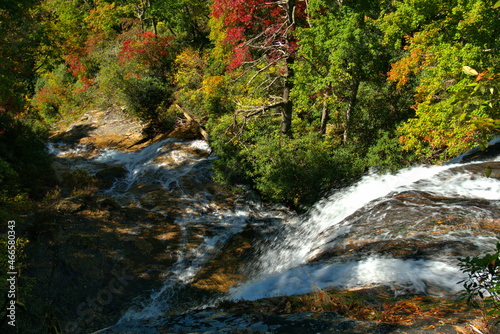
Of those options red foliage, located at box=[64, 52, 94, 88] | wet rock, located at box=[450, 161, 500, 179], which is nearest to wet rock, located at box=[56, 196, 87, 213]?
wet rock, located at box=[450, 161, 500, 179]

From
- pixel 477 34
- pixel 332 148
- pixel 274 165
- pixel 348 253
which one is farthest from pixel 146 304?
pixel 477 34

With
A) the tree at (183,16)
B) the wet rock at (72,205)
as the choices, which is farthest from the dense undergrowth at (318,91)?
the tree at (183,16)

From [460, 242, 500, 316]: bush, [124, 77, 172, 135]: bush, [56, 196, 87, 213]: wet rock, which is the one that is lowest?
[56, 196, 87, 213]: wet rock

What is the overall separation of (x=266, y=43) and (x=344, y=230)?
7.02 m

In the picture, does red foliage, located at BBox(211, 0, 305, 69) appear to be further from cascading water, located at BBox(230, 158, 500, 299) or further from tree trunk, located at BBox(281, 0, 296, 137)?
cascading water, located at BBox(230, 158, 500, 299)

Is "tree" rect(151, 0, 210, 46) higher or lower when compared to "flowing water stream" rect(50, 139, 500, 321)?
higher

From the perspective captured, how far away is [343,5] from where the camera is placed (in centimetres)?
1013

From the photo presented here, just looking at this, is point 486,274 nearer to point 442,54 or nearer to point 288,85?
point 442,54

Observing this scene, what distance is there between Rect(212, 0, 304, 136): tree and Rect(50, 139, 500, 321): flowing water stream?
375 cm

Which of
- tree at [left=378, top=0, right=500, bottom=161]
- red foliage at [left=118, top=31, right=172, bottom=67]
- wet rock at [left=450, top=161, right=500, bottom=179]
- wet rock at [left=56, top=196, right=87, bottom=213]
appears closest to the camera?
wet rock at [left=450, top=161, right=500, bottom=179]

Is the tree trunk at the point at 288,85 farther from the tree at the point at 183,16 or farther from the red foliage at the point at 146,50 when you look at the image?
the red foliage at the point at 146,50

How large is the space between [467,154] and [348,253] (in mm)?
6729

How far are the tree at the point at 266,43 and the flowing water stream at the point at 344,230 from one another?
3.75m

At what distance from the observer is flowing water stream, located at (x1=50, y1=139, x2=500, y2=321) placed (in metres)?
5.80
